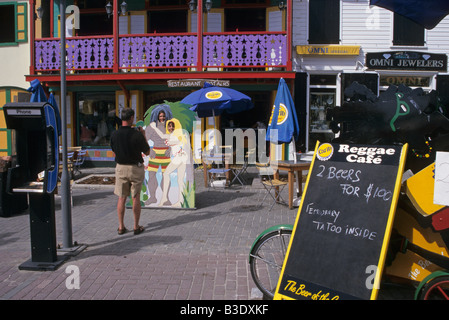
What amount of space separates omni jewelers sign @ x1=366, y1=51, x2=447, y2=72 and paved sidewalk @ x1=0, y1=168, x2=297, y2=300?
7096mm

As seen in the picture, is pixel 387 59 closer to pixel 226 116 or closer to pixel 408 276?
pixel 226 116

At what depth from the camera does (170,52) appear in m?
12.3

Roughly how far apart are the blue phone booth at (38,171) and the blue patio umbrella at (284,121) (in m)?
4.44

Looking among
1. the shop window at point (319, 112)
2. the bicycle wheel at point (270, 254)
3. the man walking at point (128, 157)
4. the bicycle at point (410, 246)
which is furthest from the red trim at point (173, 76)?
the bicycle at point (410, 246)

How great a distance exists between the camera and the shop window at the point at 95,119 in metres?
13.9

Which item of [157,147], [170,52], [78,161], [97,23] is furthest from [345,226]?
[97,23]

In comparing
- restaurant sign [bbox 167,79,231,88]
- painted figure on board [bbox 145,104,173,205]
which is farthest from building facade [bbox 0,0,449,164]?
painted figure on board [bbox 145,104,173,205]

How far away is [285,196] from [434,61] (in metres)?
7.56

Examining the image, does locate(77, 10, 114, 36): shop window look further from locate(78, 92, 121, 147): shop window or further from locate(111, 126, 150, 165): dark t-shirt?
locate(111, 126, 150, 165): dark t-shirt

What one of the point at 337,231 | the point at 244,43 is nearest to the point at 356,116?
the point at 337,231

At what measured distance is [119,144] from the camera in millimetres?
5926

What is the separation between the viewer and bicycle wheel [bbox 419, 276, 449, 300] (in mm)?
3137

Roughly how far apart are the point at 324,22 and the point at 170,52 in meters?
4.93

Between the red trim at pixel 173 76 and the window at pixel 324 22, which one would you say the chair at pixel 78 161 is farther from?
the window at pixel 324 22
